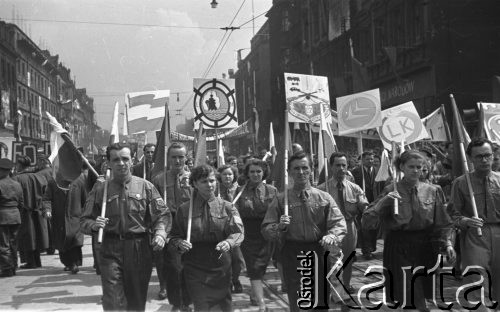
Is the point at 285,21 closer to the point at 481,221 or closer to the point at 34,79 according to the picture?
the point at 34,79

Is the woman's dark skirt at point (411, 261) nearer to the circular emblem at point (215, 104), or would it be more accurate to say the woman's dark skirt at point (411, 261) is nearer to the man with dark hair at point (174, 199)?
the man with dark hair at point (174, 199)

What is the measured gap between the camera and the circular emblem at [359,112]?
1062 cm

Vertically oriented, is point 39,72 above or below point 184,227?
above

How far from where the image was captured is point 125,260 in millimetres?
5602

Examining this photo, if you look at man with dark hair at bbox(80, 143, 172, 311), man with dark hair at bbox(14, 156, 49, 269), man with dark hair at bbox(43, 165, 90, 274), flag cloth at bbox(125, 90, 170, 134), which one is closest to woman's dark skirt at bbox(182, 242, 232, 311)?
man with dark hair at bbox(80, 143, 172, 311)

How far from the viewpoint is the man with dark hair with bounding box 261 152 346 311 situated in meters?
5.70

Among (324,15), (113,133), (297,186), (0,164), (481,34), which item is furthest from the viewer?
(324,15)

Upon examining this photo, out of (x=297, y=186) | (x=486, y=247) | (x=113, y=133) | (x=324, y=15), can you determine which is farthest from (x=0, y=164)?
(x=324, y=15)

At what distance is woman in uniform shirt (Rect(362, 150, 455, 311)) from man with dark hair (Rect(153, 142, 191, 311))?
97.0 inches

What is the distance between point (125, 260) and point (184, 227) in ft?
1.96

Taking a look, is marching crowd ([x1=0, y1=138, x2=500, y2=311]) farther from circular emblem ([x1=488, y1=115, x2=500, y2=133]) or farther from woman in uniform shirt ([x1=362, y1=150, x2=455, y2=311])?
circular emblem ([x1=488, y1=115, x2=500, y2=133])

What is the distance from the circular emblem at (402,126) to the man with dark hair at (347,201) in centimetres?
184

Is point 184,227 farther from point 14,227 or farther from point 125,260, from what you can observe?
point 14,227

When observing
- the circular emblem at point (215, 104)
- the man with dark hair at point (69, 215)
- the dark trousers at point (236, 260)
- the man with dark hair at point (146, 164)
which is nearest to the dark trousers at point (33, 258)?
the man with dark hair at point (69, 215)
